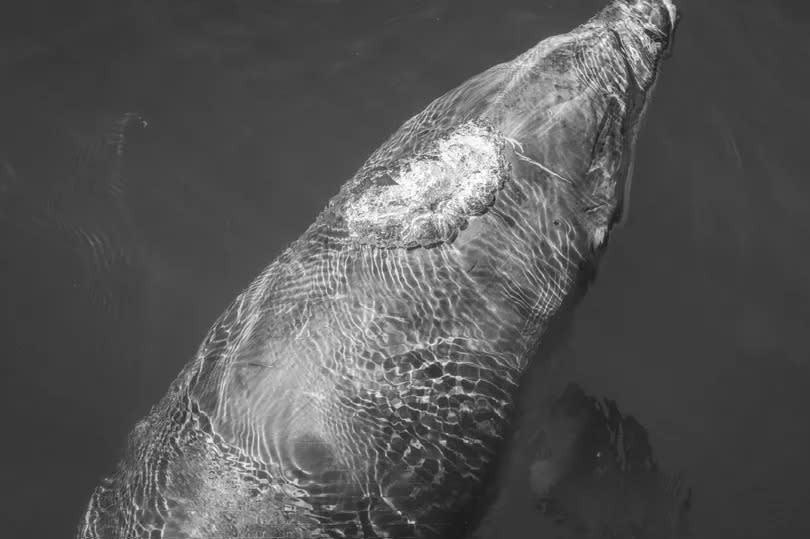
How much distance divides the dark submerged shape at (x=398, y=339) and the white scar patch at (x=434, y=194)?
1 centimetres

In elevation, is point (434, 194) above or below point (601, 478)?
above

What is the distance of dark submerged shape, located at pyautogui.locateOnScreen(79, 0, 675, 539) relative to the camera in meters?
5.10

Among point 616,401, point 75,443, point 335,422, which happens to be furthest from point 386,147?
point 75,443

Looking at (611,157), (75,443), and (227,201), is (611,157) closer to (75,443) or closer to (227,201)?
(227,201)

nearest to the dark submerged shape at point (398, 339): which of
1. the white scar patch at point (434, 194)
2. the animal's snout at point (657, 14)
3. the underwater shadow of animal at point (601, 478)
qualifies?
the white scar patch at point (434, 194)

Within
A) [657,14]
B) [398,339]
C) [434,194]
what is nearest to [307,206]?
[434,194]

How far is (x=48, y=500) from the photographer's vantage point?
264 inches

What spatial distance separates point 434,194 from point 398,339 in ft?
3.82

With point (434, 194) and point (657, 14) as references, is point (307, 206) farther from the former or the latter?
point (657, 14)

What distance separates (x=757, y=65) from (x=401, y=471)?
6.39m

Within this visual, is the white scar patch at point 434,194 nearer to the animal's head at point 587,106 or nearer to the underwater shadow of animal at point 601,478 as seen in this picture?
the animal's head at point 587,106

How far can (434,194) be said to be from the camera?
5719mm

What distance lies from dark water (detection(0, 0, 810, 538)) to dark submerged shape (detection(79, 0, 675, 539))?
1.24 meters

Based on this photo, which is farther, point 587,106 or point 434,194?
point 587,106
